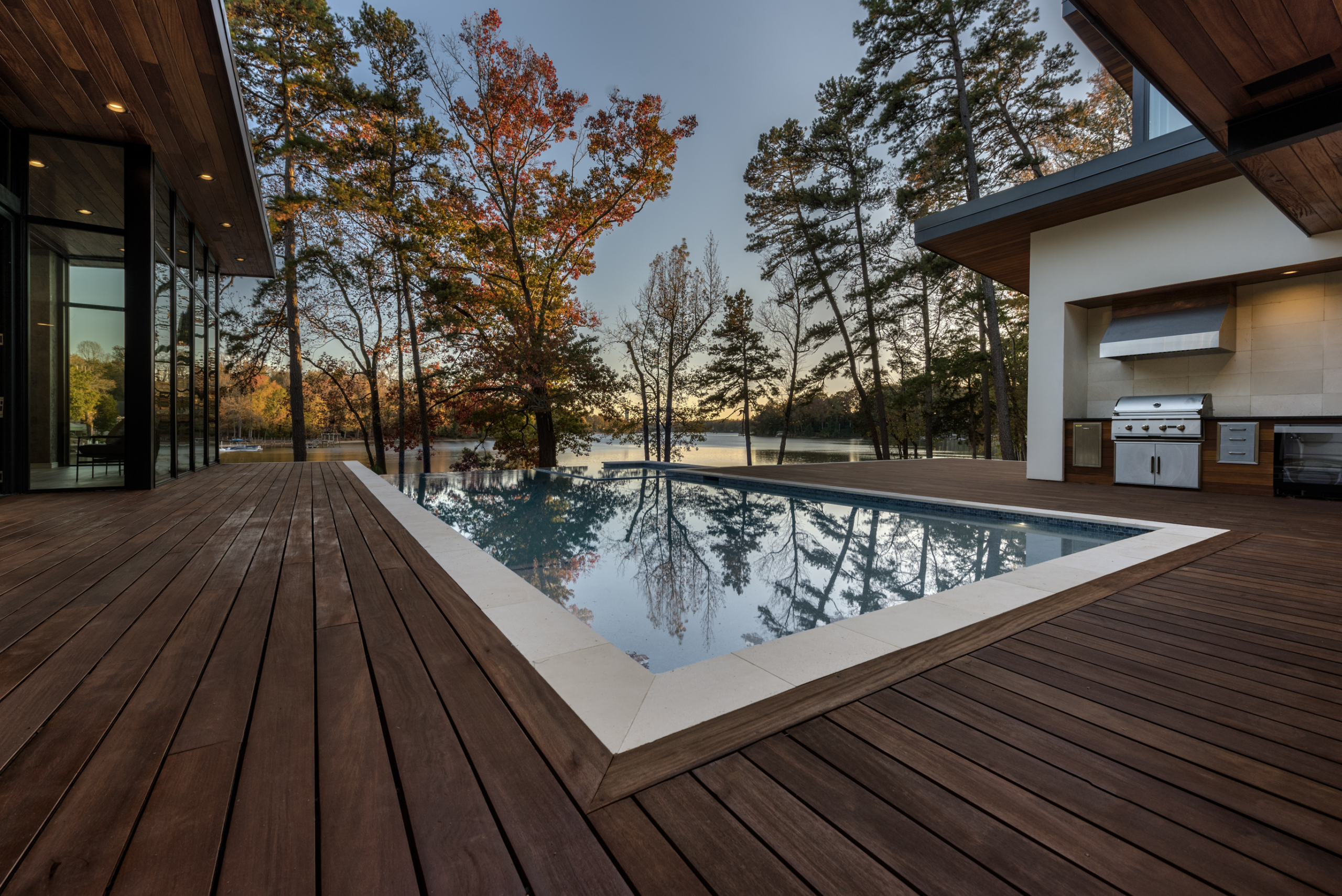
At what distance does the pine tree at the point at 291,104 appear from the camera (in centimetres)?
998

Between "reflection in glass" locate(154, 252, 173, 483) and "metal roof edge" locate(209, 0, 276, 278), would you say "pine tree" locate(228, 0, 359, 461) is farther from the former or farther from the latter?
"reflection in glass" locate(154, 252, 173, 483)

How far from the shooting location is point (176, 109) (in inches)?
167

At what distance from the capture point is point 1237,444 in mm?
4988

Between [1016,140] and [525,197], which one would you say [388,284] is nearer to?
[525,197]

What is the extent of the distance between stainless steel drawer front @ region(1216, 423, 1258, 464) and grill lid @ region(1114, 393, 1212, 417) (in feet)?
0.81

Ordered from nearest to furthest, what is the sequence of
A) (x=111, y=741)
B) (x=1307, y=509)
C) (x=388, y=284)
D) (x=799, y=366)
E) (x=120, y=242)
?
(x=111, y=741) < (x=1307, y=509) < (x=120, y=242) < (x=388, y=284) < (x=799, y=366)

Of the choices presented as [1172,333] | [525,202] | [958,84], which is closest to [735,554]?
[1172,333]

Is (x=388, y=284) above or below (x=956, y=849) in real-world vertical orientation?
above

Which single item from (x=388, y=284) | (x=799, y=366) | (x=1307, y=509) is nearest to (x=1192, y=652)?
(x=1307, y=509)

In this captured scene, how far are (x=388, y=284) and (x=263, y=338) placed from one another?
2547 millimetres

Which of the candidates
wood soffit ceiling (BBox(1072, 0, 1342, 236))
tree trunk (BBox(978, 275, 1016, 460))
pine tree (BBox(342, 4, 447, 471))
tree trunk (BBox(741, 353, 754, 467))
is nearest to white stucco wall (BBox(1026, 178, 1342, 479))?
wood soffit ceiling (BBox(1072, 0, 1342, 236))

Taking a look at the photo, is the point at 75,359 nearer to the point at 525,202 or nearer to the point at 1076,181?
the point at 525,202

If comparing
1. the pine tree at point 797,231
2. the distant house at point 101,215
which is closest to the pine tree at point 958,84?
the pine tree at point 797,231

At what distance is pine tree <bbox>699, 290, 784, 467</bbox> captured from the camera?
15.2 metres
